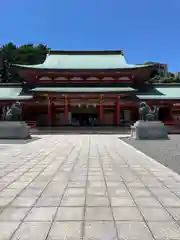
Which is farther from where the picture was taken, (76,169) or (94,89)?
(94,89)

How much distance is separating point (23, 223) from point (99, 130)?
23049 mm

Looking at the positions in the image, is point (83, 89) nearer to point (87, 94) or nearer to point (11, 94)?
point (87, 94)

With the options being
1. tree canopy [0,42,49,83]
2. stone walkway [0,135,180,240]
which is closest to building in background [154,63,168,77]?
tree canopy [0,42,49,83]

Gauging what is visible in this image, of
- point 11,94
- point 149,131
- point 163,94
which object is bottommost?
point 149,131

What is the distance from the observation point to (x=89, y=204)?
4.27 metres

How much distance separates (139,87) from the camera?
33.2 m

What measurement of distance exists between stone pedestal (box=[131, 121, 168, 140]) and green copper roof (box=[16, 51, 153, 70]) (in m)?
14.1

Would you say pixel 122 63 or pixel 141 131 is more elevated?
pixel 122 63

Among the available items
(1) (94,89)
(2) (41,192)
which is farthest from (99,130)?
(2) (41,192)

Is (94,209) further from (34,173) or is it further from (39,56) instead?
(39,56)

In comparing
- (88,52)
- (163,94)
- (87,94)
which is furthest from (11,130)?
(88,52)

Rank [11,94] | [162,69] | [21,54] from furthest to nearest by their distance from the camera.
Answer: [162,69] < [21,54] < [11,94]

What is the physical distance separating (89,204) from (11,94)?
28.6 metres

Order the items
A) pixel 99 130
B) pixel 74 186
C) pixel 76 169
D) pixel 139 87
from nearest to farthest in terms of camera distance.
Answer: pixel 74 186 < pixel 76 169 < pixel 99 130 < pixel 139 87
